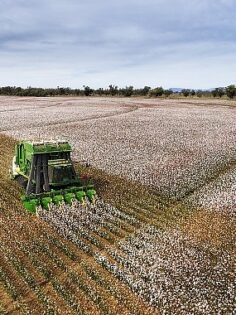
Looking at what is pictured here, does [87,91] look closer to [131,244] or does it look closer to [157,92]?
[157,92]

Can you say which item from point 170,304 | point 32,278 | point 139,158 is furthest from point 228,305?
point 139,158

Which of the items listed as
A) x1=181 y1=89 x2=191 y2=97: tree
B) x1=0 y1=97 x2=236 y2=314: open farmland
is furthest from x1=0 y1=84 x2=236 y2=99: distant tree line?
x1=0 y1=97 x2=236 y2=314: open farmland

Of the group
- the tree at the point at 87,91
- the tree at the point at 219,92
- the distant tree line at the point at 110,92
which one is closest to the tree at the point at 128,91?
the distant tree line at the point at 110,92

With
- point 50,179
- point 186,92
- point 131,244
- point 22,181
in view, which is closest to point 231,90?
point 186,92

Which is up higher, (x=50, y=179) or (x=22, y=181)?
(x=50, y=179)

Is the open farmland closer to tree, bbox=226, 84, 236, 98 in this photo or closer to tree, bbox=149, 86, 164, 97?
tree, bbox=226, 84, 236, 98
